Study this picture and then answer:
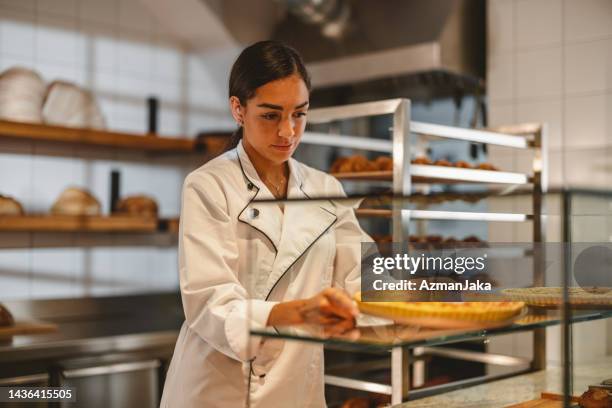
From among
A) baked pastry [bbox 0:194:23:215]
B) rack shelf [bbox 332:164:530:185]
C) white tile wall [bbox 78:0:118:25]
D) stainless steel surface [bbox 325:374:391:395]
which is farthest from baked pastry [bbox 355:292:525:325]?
white tile wall [bbox 78:0:118:25]

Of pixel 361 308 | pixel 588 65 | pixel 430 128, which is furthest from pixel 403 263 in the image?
pixel 588 65

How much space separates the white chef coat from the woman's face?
0.30 feet

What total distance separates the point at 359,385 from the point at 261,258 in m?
0.94

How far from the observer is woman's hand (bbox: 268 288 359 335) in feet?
3.97

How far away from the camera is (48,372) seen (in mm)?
2963

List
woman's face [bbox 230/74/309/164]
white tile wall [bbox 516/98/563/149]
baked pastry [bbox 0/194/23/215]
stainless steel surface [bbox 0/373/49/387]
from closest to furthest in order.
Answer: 1. woman's face [bbox 230/74/309/164]
2. stainless steel surface [bbox 0/373/49/387]
3. baked pastry [bbox 0/194/23/215]
4. white tile wall [bbox 516/98/563/149]

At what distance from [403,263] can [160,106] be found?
3.10 meters

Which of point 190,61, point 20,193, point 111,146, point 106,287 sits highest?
point 190,61

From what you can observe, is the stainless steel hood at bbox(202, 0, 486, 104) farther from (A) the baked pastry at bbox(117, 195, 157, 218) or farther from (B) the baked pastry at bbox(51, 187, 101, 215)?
(B) the baked pastry at bbox(51, 187, 101, 215)

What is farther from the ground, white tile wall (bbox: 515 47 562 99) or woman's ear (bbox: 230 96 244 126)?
white tile wall (bbox: 515 47 562 99)

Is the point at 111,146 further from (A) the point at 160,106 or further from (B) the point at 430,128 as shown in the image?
(B) the point at 430,128

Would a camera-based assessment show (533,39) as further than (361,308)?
Yes

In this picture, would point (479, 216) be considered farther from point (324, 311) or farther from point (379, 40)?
point (379, 40)

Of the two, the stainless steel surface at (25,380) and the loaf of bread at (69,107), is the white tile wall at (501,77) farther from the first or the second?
the stainless steel surface at (25,380)
